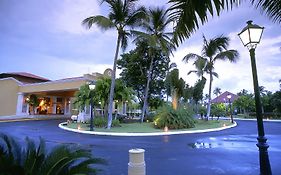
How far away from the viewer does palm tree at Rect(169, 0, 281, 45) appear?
4.04 meters

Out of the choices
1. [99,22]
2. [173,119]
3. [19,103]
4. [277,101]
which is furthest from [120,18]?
[277,101]

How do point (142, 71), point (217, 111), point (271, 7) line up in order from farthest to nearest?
1. point (217, 111)
2. point (142, 71)
3. point (271, 7)

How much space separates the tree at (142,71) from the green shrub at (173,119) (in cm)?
1193

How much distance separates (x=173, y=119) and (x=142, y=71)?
42.9ft

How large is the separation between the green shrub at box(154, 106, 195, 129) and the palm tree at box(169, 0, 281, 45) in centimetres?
1515

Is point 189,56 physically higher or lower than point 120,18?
lower

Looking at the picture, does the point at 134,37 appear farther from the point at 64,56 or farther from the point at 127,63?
the point at 64,56

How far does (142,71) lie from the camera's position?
31.0 meters

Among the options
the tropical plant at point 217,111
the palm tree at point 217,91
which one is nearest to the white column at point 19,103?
the tropical plant at point 217,111

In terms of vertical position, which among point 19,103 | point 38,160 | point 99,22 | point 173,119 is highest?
point 99,22

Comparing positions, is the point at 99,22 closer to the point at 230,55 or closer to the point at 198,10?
the point at 198,10

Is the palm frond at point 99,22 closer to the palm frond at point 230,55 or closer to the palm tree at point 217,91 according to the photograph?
the palm frond at point 230,55

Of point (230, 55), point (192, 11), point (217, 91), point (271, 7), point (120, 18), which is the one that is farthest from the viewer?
point (217, 91)

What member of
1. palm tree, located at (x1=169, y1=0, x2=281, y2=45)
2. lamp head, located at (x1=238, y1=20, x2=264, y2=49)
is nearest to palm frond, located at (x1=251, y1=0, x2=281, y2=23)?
palm tree, located at (x1=169, y1=0, x2=281, y2=45)
